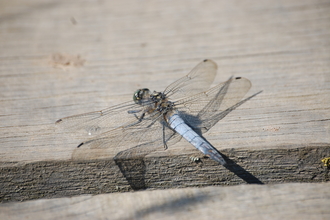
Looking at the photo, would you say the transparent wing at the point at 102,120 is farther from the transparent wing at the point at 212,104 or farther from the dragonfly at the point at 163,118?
the transparent wing at the point at 212,104

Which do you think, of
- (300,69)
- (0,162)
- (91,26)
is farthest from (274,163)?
(91,26)

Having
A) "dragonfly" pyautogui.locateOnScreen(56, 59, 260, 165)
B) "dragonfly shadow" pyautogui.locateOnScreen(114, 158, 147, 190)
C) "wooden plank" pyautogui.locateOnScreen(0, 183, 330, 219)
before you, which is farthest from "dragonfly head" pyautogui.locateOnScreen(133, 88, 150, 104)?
"wooden plank" pyautogui.locateOnScreen(0, 183, 330, 219)

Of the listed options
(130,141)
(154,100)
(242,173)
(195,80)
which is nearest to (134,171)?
(130,141)

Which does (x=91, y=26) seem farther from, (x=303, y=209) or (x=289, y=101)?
(x=303, y=209)

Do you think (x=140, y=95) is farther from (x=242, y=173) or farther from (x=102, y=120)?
(x=242, y=173)

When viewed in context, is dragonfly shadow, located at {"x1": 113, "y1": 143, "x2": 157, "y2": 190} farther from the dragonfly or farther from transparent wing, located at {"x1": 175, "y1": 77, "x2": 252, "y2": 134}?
transparent wing, located at {"x1": 175, "y1": 77, "x2": 252, "y2": 134}

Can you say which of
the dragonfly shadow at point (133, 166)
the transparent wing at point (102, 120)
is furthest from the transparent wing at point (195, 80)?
the dragonfly shadow at point (133, 166)
